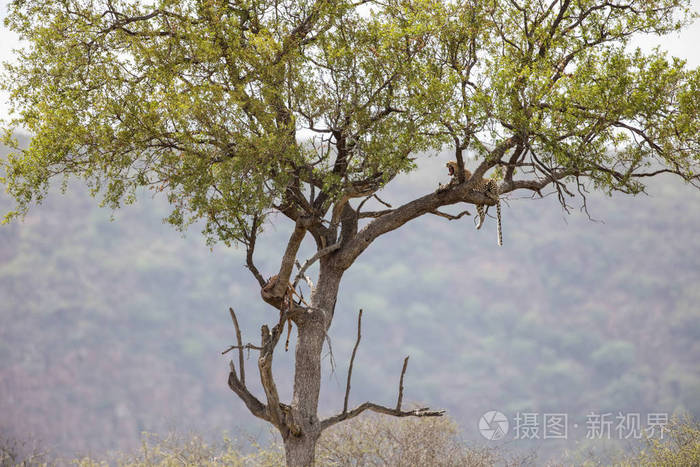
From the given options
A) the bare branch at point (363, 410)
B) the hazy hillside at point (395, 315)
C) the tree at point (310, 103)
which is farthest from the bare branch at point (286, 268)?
the hazy hillside at point (395, 315)

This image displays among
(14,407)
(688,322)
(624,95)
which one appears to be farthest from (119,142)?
(688,322)

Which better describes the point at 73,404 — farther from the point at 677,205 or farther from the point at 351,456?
the point at 677,205

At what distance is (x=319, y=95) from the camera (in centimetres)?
739

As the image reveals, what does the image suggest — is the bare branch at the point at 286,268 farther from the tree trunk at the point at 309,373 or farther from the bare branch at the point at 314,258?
the tree trunk at the point at 309,373

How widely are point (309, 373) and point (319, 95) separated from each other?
2776 millimetres

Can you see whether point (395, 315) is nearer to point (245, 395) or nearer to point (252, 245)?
point (245, 395)

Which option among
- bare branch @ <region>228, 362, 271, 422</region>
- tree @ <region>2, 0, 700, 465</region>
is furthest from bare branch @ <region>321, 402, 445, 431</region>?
bare branch @ <region>228, 362, 271, 422</region>

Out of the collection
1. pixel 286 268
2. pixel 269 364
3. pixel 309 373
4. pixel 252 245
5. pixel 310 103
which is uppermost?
pixel 310 103

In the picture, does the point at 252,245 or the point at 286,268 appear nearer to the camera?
the point at 252,245

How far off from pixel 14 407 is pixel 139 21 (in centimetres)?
2752

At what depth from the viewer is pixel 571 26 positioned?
24.2 feet

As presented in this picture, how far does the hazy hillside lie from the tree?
2643cm

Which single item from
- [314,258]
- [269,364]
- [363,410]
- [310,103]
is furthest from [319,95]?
[363,410]

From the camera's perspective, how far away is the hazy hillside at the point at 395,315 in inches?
1275
